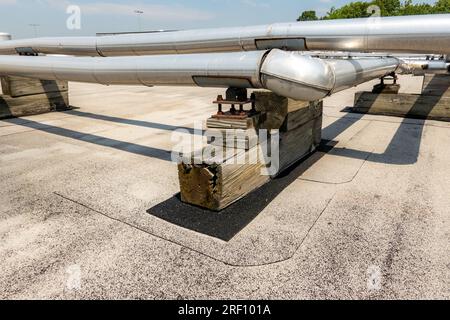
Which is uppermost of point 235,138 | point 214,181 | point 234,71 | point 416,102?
point 234,71

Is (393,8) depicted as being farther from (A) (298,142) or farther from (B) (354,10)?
(A) (298,142)

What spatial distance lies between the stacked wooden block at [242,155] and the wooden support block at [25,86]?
787 cm

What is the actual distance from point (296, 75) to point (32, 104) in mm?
9268

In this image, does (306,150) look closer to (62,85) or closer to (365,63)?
(365,63)

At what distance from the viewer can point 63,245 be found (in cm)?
342

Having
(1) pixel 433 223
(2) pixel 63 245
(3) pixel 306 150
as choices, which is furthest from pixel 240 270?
(3) pixel 306 150

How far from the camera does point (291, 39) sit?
5914 mm

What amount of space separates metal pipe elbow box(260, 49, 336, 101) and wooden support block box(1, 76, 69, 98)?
8.71 meters

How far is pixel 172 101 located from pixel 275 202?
9175 mm

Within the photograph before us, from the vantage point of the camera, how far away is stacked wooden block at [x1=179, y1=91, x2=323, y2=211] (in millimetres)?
3945

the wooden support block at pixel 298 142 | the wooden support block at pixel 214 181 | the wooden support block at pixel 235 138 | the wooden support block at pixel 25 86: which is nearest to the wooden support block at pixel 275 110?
the wooden support block at pixel 298 142

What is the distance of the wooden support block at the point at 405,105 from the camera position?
9.26 m

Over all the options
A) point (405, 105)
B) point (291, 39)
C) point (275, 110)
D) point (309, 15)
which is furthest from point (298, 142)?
point (309, 15)
